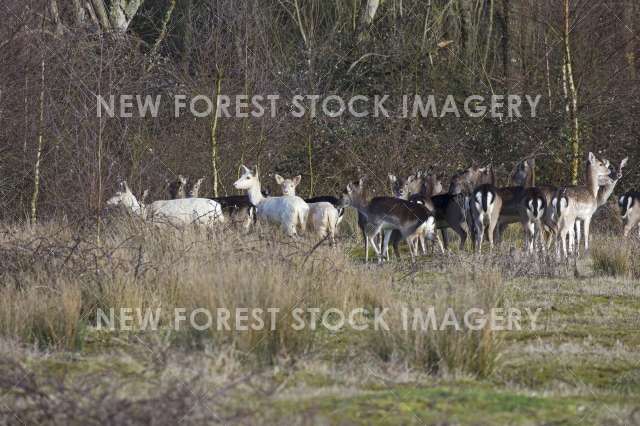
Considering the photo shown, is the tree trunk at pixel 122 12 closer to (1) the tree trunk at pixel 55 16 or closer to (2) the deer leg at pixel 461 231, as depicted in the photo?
(1) the tree trunk at pixel 55 16

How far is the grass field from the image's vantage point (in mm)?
6598

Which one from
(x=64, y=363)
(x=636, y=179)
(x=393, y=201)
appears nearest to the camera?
(x=64, y=363)

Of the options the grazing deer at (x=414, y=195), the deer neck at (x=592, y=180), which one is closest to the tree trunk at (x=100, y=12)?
the grazing deer at (x=414, y=195)

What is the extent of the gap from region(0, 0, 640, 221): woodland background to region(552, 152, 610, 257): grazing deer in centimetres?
281

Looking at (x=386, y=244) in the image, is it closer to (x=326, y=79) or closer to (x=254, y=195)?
(x=254, y=195)

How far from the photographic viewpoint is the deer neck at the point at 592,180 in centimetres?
1750

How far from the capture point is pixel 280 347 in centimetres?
841

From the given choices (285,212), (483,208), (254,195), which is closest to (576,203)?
(483,208)

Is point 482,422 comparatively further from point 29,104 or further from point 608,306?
point 29,104

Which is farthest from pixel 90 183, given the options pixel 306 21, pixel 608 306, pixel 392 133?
pixel 306 21

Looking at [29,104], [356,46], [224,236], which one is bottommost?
[224,236]

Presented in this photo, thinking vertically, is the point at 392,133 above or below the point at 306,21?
below

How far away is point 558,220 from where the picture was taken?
1652cm

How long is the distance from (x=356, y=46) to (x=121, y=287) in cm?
1955
